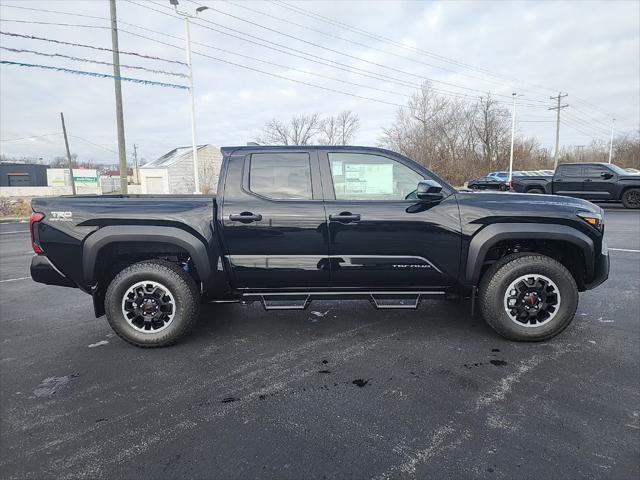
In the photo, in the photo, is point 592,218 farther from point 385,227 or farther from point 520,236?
point 385,227

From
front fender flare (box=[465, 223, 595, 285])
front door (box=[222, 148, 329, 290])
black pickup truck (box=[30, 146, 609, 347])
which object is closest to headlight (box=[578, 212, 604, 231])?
black pickup truck (box=[30, 146, 609, 347])

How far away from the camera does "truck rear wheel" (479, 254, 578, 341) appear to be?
367 cm

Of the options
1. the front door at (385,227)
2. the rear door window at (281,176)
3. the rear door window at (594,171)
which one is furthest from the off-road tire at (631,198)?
the rear door window at (281,176)

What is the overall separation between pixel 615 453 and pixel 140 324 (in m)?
3.72

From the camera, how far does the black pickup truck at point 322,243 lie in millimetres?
3652

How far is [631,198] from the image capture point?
15.9m

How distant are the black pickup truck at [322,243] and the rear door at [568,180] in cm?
1479

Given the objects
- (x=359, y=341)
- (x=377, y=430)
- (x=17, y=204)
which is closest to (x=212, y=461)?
(x=377, y=430)

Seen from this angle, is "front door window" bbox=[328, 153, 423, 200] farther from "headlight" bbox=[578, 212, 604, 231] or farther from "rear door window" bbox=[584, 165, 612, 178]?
"rear door window" bbox=[584, 165, 612, 178]

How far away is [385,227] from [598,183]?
649 inches

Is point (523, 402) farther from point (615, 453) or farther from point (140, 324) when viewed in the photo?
point (140, 324)

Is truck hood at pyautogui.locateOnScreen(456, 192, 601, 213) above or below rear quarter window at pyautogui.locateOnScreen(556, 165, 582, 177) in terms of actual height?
below

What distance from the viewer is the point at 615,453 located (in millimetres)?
2248

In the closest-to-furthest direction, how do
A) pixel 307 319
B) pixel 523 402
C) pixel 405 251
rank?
pixel 523 402, pixel 405 251, pixel 307 319
